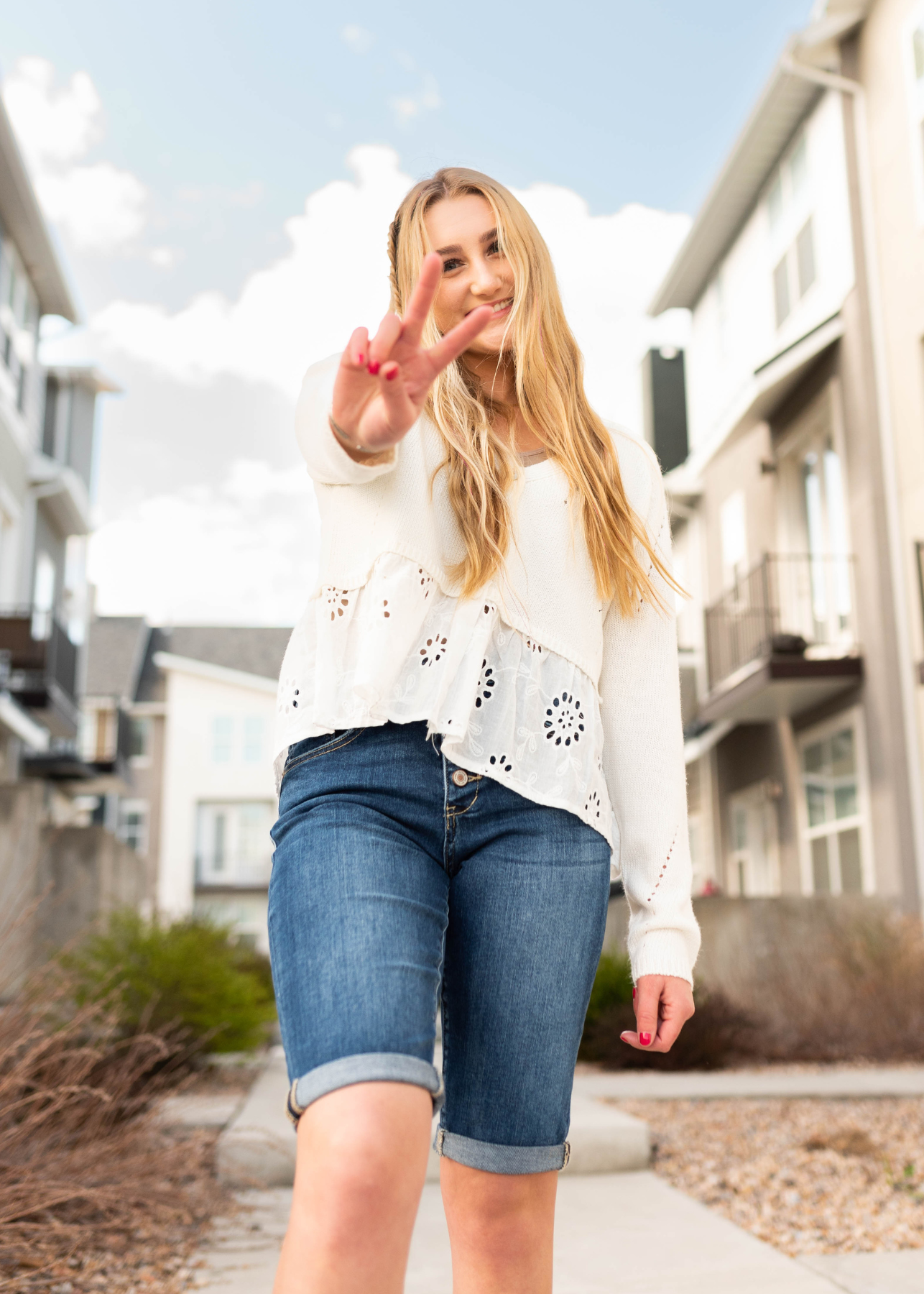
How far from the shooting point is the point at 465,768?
1521 millimetres

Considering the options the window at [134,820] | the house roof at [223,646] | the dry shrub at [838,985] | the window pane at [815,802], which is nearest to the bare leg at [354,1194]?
the dry shrub at [838,985]

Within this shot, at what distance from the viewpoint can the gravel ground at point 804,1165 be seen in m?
3.27

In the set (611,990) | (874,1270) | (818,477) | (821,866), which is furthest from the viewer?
(818,477)

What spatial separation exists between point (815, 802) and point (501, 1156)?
10727 millimetres

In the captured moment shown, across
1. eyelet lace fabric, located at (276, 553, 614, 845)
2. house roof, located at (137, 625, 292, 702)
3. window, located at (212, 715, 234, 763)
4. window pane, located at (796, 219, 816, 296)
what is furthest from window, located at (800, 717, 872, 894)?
house roof, located at (137, 625, 292, 702)

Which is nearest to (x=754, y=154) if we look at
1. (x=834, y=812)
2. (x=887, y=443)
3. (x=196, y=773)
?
(x=887, y=443)

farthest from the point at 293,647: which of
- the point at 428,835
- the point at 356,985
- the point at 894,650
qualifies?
the point at 894,650

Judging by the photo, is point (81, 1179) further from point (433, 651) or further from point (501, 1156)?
point (433, 651)

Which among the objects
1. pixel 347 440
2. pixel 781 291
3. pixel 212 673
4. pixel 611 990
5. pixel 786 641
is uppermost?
pixel 781 291

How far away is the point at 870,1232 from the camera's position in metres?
3.22

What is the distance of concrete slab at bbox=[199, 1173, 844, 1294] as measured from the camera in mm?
2760

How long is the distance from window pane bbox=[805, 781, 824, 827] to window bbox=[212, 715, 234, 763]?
20.4 m

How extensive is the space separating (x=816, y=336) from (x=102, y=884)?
26.8ft

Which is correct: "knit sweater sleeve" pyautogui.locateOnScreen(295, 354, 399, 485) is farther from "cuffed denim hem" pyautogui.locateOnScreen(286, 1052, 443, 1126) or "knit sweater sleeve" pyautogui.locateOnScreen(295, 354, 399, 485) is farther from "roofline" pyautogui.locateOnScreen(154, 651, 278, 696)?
"roofline" pyautogui.locateOnScreen(154, 651, 278, 696)
